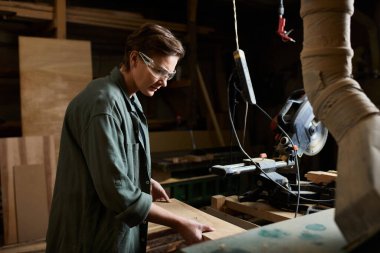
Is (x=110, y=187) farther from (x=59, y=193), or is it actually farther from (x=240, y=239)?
(x=240, y=239)

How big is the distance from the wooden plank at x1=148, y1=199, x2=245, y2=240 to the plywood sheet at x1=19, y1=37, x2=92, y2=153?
4.32 feet

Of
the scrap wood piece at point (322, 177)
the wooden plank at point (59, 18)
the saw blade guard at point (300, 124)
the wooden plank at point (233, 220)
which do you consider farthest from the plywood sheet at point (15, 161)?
the scrap wood piece at point (322, 177)

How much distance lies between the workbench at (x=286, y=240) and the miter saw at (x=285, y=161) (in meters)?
0.50

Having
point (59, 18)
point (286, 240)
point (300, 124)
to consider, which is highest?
point (59, 18)

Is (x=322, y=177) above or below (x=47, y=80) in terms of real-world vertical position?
below

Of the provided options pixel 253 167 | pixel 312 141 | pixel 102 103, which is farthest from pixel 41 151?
pixel 312 141

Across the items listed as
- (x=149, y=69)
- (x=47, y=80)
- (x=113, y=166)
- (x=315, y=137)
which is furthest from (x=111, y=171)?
(x=47, y=80)

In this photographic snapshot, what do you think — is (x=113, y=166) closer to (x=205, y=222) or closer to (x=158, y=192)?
(x=205, y=222)

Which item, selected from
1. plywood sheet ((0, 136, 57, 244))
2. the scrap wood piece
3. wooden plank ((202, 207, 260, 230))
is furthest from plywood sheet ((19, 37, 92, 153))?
the scrap wood piece

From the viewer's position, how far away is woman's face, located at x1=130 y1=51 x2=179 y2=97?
1170mm

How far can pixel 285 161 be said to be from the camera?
1483 millimetres

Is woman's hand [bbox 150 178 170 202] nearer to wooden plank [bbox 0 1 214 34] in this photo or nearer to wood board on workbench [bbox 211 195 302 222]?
wood board on workbench [bbox 211 195 302 222]

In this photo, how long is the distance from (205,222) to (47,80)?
178 cm

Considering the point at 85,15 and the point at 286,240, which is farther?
the point at 85,15
